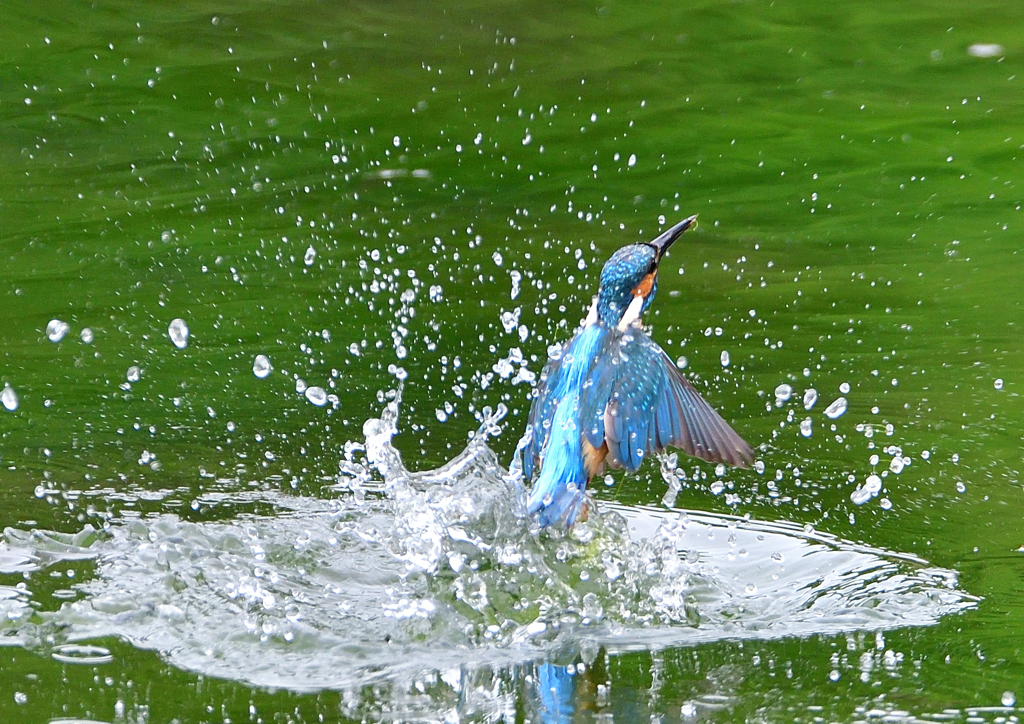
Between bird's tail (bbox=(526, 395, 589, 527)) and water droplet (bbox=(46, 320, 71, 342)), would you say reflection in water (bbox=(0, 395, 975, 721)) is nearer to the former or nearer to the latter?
bird's tail (bbox=(526, 395, 589, 527))

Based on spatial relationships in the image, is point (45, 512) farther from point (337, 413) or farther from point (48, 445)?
point (337, 413)

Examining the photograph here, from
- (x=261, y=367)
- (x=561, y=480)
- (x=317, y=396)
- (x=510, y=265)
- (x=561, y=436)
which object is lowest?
(x=561, y=480)

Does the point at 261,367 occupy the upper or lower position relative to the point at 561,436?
upper

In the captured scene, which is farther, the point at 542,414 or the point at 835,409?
the point at 835,409

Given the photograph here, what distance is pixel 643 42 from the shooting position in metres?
8.11

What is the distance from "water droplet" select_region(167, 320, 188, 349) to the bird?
5.33 ft

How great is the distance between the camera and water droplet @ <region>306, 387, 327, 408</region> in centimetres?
451

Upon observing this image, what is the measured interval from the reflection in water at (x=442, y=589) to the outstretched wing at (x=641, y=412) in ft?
0.76

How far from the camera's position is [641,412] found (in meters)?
3.61

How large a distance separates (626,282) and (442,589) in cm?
95

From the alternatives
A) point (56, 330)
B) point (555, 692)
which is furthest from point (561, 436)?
point (56, 330)

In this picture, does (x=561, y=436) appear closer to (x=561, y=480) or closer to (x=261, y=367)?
(x=561, y=480)

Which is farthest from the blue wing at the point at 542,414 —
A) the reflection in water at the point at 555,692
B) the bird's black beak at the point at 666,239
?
the reflection in water at the point at 555,692

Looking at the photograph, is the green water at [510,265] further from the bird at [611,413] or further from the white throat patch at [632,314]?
the white throat patch at [632,314]
